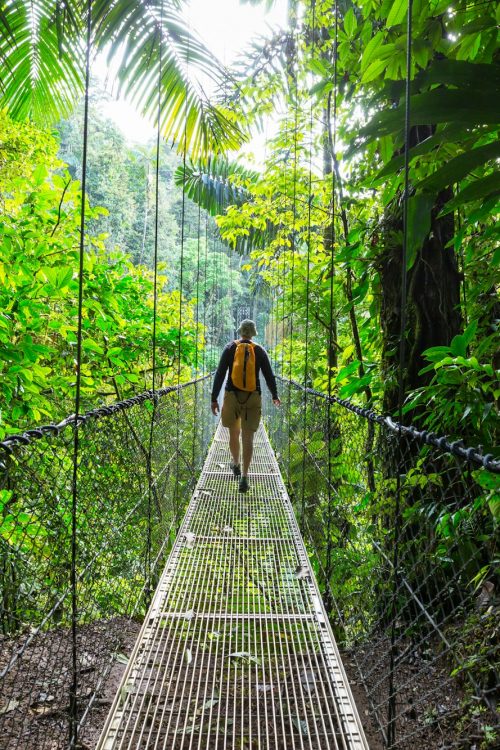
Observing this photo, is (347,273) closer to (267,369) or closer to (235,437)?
(267,369)

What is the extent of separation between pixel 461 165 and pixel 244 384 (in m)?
2.55

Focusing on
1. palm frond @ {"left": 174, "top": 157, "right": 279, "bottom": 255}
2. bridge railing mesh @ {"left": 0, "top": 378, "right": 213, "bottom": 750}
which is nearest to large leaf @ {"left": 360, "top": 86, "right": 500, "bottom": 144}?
bridge railing mesh @ {"left": 0, "top": 378, "right": 213, "bottom": 750}

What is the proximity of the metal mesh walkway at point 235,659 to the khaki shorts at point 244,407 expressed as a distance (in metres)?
0.85

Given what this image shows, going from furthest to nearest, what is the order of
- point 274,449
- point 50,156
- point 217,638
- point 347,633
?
point 274,449 → point 50,156 → point 347,633 → point 217,638

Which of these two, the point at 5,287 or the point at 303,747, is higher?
the point at 5,287

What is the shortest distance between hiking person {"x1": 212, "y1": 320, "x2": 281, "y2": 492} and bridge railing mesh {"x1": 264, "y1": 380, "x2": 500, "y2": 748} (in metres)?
0.63

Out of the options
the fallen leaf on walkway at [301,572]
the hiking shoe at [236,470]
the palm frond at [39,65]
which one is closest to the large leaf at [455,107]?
the palm frond at [39,65]

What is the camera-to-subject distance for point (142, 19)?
6.77 feet

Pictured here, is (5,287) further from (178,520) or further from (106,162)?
(106,162)

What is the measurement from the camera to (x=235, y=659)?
1539 millimetres

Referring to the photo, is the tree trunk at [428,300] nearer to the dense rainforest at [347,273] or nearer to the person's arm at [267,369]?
the dense rainforest at [347,273]

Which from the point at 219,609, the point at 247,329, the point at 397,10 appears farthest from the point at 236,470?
the point at 397,10

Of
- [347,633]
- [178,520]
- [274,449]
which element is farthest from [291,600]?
[274,449]

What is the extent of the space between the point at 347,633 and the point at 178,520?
109cm
